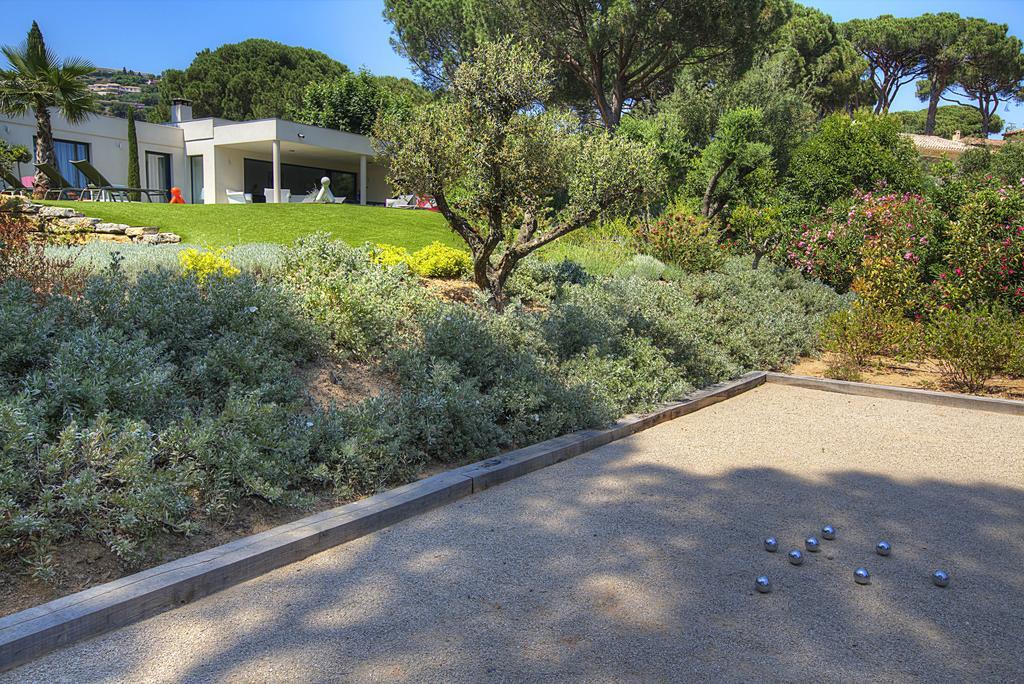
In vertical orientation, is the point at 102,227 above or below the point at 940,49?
below

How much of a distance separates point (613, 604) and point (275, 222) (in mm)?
13309

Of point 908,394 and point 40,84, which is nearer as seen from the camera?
point 908,394

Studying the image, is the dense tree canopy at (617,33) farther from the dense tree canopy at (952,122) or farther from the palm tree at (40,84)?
the dense tree canopy at (952,122)

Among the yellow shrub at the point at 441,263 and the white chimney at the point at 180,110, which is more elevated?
the white chimney at the point at 180,110

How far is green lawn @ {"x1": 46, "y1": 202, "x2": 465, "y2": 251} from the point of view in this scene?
1283cm

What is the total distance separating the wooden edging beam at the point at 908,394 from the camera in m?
6.04

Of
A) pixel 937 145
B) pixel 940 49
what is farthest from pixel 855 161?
pixel 940 49

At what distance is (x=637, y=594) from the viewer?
2.76 meters

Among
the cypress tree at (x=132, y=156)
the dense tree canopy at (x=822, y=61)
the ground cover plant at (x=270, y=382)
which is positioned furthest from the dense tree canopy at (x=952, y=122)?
the ground cover plant at (x=270, y=382)

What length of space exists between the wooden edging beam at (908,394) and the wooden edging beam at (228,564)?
360 centimetres

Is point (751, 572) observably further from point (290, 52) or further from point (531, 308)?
point (290, 52)

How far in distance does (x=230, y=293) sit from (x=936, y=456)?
201 inches

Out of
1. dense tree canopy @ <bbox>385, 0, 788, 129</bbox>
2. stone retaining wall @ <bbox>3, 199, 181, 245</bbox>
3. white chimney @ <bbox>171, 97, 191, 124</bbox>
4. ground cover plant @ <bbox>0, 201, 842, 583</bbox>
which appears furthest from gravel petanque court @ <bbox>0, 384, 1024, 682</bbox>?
white chimney @ <bbox>171, 97, 191, 124</bbox>

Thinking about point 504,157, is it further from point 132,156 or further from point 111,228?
point 132,156
